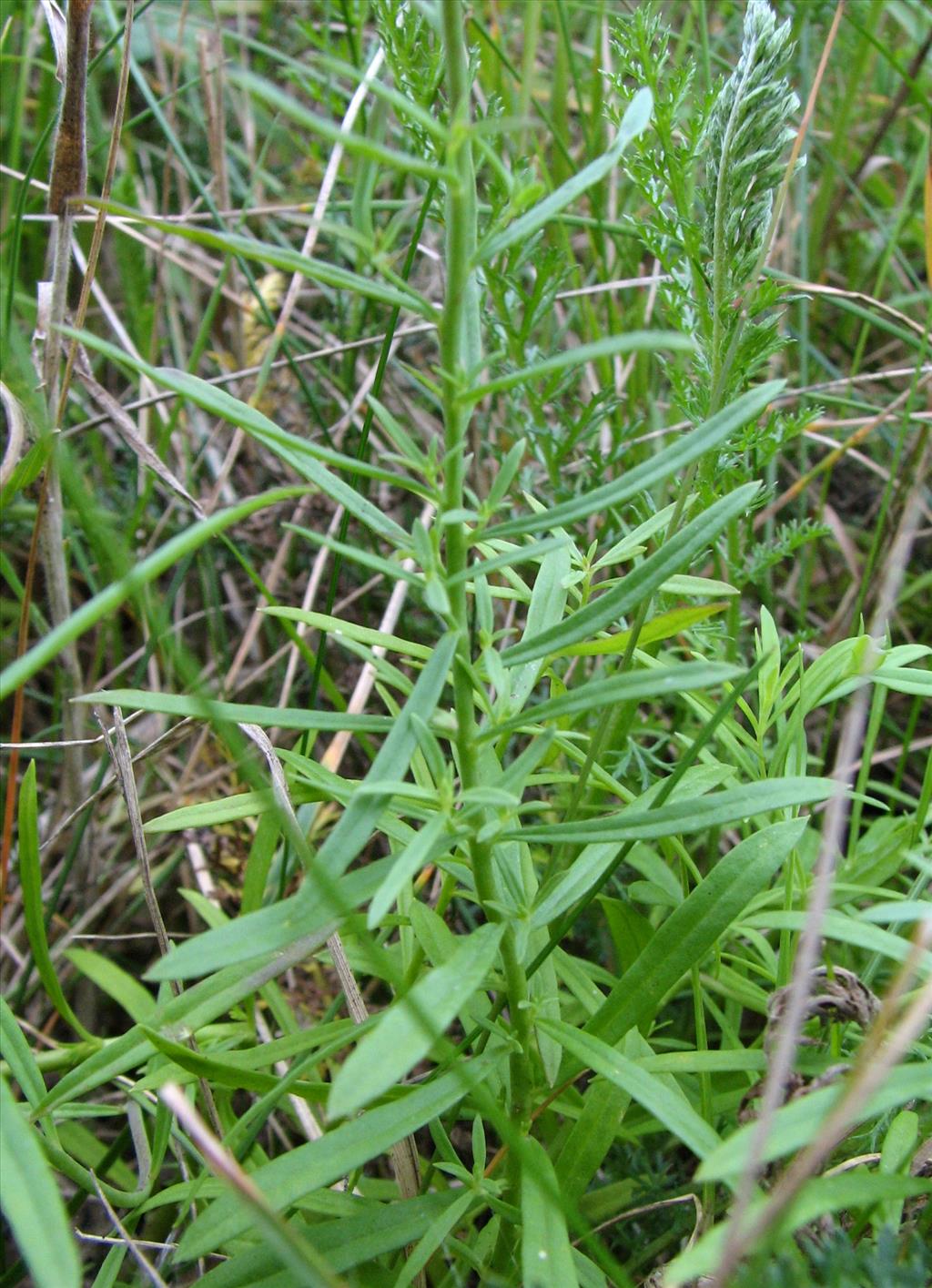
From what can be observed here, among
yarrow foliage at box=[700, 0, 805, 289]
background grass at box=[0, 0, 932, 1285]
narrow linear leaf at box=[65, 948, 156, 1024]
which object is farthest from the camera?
A: narrow linear leaf at box=[65, 948, 156, 1024]

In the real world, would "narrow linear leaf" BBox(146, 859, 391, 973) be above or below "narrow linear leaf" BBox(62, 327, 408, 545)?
below

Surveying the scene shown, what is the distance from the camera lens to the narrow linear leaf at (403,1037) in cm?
58

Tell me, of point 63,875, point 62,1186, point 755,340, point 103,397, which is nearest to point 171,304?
point 103,397

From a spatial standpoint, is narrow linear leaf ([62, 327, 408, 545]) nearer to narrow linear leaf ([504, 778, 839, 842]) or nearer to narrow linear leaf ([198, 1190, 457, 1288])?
narrow linear leaf ([504, 778, 839, 842])

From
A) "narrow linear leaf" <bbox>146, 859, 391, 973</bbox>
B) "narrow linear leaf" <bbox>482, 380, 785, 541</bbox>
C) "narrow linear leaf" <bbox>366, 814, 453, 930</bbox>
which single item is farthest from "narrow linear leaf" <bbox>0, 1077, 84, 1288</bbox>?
"narrow linear leaf" <bbox>482, 380, 785, 541</bbox>

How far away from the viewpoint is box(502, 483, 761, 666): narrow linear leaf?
76 cm

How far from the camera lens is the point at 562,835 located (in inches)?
30.3

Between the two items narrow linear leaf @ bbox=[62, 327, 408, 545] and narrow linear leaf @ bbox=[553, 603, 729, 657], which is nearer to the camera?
narrow linear leaf @ bbox=[62, 327, 408, 545]

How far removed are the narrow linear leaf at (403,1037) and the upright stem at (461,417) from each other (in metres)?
0.10

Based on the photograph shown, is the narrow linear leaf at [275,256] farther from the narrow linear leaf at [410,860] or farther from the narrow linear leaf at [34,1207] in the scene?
the narrow linear leaf at [34,1207]

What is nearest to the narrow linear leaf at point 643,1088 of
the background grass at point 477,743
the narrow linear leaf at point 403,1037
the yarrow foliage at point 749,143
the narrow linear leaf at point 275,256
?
the background grass at point 477,743

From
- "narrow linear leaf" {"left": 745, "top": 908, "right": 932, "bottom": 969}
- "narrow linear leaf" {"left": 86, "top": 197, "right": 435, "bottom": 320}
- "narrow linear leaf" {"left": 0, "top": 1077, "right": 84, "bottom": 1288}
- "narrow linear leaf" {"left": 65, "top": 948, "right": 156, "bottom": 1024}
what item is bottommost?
"narrow linear leaf" {"left": 65, "top": 948, "right": 156, "bottom": 1024}

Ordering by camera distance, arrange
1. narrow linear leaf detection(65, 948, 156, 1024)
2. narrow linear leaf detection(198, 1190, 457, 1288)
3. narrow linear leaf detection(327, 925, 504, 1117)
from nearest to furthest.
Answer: narrow linear leaf detection(327, 925, 504, 1117) → narrow linear leaf detection(198, 1190, 457, 1288) → narrow linear leaf detection(65, 948, 156, 1024)

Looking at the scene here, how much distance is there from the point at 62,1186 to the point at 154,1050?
2.16ft
